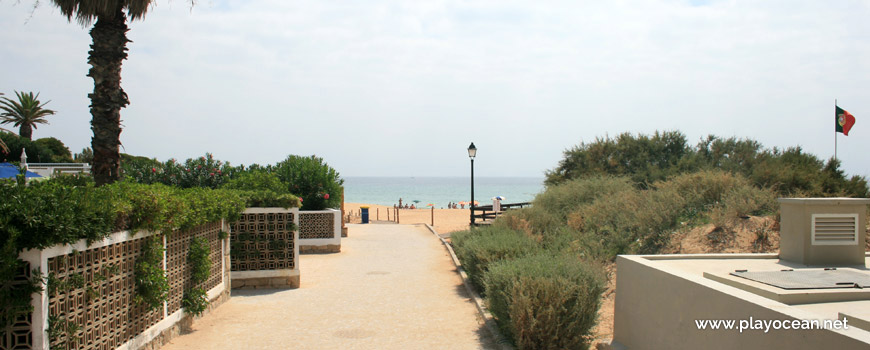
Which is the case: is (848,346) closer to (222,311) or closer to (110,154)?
(222,311)

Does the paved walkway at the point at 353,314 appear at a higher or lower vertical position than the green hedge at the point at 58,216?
lower

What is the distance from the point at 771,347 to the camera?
157 inches

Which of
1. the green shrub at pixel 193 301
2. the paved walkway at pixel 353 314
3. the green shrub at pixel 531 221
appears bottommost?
the paved walkway at pixel 353 314

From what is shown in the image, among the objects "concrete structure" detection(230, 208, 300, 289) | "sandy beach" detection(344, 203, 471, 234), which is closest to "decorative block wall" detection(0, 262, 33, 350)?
"concrete structure" detection(230, 208, 300, 289)

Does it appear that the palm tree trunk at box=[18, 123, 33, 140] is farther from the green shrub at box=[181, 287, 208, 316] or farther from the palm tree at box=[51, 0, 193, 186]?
the green shrub at box=[181, 287, 208, 316]

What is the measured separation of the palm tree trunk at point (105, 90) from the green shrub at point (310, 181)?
29.7ft

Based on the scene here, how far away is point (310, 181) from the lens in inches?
805

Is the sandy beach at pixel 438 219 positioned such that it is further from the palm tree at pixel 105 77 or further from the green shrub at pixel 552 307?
the green shrub at pixel 552 307

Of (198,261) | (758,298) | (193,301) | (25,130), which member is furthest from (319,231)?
(25,130)

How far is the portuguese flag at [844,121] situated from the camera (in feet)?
49.1

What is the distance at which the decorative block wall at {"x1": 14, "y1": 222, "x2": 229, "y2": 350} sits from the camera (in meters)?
4.55

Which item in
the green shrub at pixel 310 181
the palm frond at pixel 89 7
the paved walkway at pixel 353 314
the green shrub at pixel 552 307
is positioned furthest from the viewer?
the green shrub at pixel 310 181

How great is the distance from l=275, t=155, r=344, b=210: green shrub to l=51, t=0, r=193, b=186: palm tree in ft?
29.7

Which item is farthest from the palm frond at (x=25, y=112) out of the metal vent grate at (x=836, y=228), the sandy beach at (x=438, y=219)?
the metal vent grate at (x=836, y=228)
